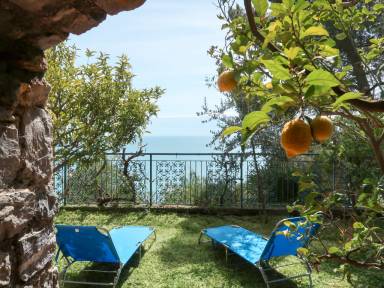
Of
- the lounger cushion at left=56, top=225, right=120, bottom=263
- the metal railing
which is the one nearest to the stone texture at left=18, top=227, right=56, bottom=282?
the lounger cushion at left=56, top=225, right=120, bottom=263

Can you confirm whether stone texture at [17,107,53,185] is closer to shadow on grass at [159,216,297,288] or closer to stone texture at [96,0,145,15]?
stone texture at [96,0,145,15]

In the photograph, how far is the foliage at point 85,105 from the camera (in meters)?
4.33

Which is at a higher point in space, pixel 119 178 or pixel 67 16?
pixel 67 16

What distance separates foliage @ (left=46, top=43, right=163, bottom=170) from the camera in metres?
4.33

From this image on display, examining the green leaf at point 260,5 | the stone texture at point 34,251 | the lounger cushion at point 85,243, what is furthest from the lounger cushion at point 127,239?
the green leaf at point 260,5

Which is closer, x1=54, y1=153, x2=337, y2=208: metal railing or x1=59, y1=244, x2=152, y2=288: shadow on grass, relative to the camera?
x1=59, y1=244, x2=152, y2=288: shadow on grass

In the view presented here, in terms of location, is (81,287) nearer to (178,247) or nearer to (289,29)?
(178,247)

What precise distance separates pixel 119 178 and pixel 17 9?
665 centimetres

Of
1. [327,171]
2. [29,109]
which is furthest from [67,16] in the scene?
[327,171]

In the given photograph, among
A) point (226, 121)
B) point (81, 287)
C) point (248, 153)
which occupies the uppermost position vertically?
point (226, 121)

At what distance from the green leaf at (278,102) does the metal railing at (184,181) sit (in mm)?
6647

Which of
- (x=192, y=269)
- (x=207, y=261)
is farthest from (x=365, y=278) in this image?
(x=192, y=269)

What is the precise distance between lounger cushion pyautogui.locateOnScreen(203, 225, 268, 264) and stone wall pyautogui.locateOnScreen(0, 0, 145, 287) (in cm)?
301

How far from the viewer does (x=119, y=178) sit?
7.70 metres
